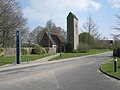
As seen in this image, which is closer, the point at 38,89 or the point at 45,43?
the point at 38,89

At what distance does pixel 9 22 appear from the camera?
59.7 m

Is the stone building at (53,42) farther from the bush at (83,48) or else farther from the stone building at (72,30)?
the bush at (83,48)

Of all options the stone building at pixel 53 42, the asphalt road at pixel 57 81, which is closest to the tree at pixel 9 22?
the stone building at pixel 53 42

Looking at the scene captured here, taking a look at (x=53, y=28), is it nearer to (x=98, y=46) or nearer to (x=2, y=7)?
(x=98, y=46)

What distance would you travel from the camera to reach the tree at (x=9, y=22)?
190ft

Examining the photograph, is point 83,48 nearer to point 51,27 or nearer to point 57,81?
point 51,27

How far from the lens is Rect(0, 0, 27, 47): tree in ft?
190

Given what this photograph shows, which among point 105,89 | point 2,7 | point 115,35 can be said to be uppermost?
point 2,7

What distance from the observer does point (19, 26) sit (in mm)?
63469

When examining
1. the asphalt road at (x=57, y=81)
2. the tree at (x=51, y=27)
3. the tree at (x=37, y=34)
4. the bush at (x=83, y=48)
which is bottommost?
the asphalt road at (x=57, y=81)

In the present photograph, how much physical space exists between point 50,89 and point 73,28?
77.3 meters

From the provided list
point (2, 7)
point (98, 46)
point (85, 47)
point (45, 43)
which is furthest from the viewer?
point (98, 46)

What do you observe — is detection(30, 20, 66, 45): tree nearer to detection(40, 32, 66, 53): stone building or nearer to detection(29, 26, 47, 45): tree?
detection(29, 26, 47, 45): tree

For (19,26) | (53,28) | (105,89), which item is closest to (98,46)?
(53,28)
